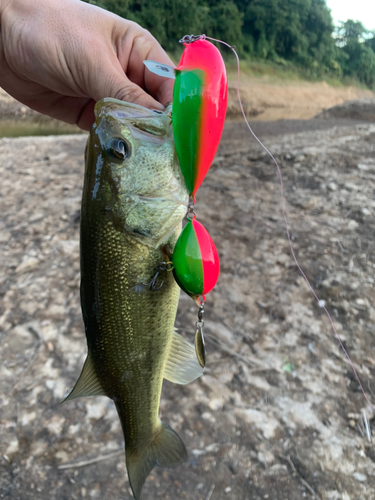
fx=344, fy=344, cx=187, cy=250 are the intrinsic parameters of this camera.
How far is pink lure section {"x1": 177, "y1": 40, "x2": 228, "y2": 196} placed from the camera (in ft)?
3.69

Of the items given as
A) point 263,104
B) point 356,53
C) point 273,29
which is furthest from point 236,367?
point 356,53

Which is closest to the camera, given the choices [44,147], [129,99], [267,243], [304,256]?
[129,99]

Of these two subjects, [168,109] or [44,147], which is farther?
[44,147]

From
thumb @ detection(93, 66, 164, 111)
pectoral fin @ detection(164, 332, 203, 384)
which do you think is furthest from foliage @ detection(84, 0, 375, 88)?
pectoral fin @ detection(164, 332, 203, 384)

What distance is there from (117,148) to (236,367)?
2000 mm

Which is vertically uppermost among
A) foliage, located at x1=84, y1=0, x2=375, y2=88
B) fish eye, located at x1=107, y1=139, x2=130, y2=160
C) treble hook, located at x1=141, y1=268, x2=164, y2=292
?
foliage, located at x1=84, y1=0, x2=375, y2=88

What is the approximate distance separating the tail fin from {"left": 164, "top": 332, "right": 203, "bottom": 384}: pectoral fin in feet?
0.89

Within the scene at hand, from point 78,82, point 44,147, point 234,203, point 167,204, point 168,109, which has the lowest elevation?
point 44,147

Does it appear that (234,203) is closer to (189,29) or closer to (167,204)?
(167,204)

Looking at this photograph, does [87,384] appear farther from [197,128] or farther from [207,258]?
[197,128]

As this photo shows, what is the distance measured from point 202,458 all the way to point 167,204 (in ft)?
5.52

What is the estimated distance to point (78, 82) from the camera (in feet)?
6.26

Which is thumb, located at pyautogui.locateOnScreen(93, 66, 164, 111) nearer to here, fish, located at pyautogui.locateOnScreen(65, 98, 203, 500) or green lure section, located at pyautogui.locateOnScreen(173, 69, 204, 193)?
fish, located at pyautogui.locateOnScreen(65, 98, 203, 500)

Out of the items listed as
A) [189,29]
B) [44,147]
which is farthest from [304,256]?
[189,29]
